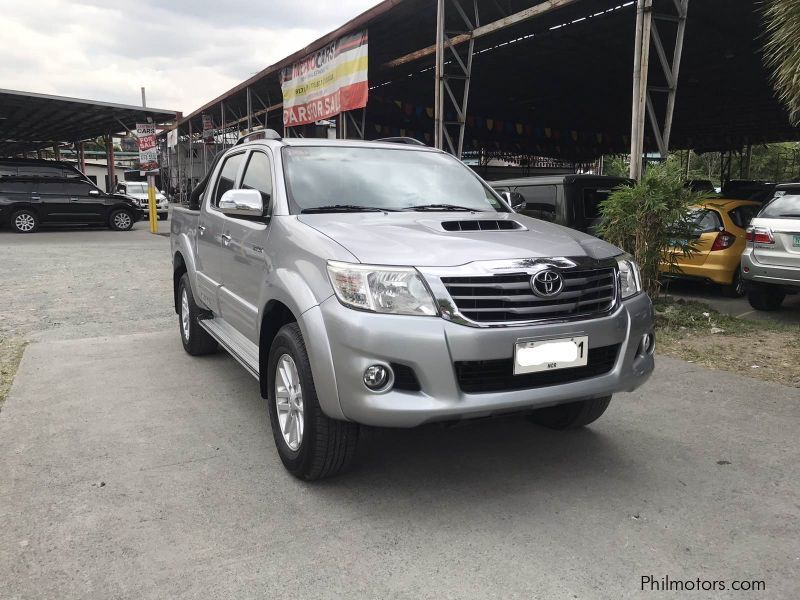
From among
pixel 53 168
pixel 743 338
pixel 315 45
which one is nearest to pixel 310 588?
pixel 743 338

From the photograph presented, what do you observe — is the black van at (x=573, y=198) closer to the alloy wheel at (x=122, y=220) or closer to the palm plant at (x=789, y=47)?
the palm plant at (x=789, y=47)

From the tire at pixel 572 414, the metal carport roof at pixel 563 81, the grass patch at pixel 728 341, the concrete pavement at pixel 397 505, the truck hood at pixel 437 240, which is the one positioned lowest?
the concrete pavement at pixel 397 505

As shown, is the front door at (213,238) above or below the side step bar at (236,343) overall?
above

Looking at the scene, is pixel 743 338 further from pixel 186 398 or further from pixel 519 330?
pixel 186 398

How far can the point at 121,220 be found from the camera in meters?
19.8

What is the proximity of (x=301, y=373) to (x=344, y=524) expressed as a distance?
70 centimetres

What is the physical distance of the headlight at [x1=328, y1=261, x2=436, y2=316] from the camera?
8.94 feet

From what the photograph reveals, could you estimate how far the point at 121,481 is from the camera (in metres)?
3.21

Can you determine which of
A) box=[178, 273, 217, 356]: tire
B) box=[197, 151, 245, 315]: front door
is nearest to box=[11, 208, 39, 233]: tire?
box=[178, 273, 217, 356]: tire

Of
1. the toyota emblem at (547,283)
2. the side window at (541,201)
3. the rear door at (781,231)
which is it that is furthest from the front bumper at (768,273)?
the toyota emblem at (547,283)

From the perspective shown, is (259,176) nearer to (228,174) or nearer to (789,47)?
(228,174)

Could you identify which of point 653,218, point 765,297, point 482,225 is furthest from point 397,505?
point 765,297

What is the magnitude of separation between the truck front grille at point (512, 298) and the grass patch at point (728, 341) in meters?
3.00

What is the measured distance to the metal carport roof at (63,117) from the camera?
22.5 meters
